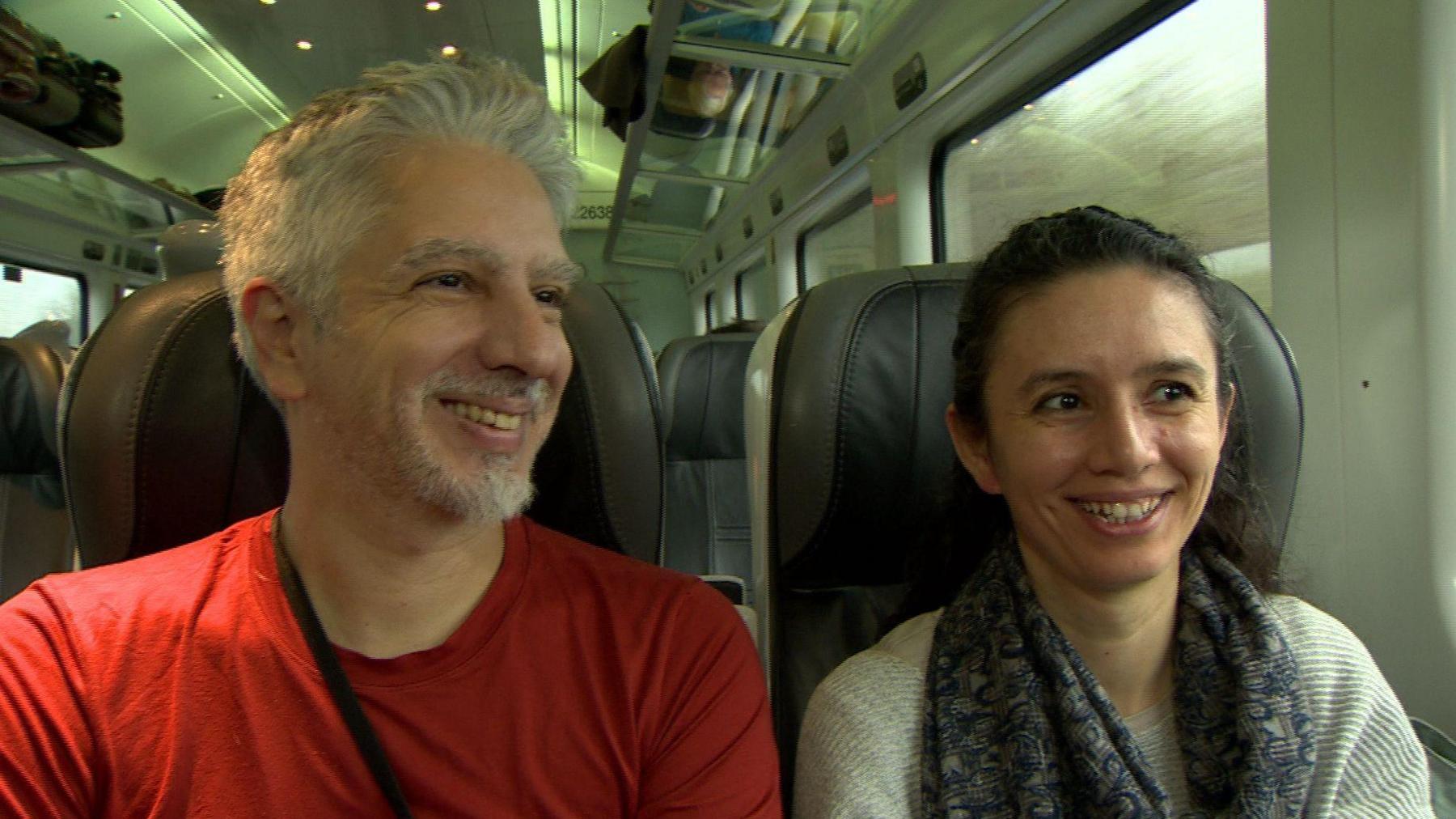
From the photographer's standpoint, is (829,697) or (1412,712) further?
(1412,712)

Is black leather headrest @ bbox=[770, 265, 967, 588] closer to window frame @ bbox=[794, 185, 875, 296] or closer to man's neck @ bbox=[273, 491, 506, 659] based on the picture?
man's neck @ bbox=[273, 491, 506, 659]

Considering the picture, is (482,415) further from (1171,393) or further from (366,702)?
(1171,393)

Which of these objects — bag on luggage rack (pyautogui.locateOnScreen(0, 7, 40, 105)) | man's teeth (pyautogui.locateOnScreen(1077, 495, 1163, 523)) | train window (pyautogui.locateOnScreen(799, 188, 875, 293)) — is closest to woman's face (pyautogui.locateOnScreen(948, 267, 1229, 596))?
A: man's teeth (pyautogui.locateOnScreen(1077, 495, 1163, 523))

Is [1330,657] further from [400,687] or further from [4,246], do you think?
[4,246]

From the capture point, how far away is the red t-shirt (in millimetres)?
1052

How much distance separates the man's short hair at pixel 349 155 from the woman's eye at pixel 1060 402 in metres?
0.72

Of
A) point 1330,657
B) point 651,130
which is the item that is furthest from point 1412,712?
point 651,130

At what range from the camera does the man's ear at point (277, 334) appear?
1.23 metres

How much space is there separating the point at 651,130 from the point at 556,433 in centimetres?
449

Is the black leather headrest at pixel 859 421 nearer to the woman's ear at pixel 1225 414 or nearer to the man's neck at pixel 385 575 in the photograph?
the woman's ear at pixel 1225 414

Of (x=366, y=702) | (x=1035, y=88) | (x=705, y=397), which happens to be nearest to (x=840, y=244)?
(x=705, y=397)

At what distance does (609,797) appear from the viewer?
114cm

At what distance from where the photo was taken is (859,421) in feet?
4.99

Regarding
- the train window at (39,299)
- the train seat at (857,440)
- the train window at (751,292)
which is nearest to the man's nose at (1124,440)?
the train seat at (857,440)
